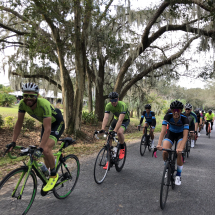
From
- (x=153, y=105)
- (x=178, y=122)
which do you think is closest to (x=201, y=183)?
(x=178, y=122)

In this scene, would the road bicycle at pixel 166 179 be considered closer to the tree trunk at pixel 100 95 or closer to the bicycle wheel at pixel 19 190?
the bicycle wheel at pixel 19 190

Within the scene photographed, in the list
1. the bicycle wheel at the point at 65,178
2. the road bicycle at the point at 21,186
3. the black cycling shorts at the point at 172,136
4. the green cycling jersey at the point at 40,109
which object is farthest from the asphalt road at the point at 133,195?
the green cycling jersey at the point at 40,109

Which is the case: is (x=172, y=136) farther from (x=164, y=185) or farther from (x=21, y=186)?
(x=21, y=186)

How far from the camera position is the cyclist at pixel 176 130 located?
4301 millimetres

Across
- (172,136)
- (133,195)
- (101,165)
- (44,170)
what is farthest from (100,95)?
(44,170)

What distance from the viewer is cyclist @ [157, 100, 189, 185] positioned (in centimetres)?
430

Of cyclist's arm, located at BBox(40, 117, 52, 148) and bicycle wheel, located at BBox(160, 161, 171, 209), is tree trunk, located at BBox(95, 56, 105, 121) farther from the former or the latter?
cyclist's arm, located at BBox(40, 117, 52, 148)

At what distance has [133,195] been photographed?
4.12m

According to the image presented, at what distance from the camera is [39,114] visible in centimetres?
350

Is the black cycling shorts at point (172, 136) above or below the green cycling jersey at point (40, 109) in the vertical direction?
below

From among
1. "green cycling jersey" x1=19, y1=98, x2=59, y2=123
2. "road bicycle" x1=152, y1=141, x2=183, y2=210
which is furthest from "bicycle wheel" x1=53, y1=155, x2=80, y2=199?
"road bicycle" x1=152, y1=141, x2=183, y2=210

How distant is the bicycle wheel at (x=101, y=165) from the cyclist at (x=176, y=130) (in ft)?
4.78

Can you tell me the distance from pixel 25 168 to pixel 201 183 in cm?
418

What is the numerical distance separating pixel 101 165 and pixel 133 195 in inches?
44.2
